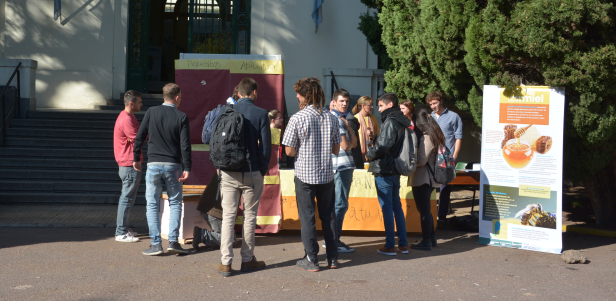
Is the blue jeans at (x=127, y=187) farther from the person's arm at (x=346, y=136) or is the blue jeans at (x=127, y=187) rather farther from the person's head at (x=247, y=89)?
the person's arm at (x=346, y=136)

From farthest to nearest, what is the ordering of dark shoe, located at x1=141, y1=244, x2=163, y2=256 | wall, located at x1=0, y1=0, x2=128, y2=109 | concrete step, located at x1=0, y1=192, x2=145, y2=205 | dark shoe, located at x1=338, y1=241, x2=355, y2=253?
wall, located at x1=0, y1=0, x2=128, y2=109 → concrete step, located at x1=0, y1=192, x2=145, y2=205 → dark shoe, located at x1=338, y1=241, x2=355, y2=253 → dark shoe, located at x1=141, y1=244, x2=163, y2=256

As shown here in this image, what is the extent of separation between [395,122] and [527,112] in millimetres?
1655

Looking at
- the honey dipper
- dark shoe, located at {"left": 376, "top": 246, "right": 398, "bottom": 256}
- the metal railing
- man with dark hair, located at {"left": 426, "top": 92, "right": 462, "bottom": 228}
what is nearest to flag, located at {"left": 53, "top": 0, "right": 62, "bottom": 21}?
the metal railing

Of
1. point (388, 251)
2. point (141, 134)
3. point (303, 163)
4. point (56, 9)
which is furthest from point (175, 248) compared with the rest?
point (56, 9)

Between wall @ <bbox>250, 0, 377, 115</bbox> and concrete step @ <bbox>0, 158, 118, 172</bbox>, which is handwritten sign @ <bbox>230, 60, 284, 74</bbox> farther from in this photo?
wall @ <bbox>250, 0, 377, 115</bbox>

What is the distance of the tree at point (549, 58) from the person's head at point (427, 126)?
96 cm

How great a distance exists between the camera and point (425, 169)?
613cm

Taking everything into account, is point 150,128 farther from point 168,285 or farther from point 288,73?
point 288,73

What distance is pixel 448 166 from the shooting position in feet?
20.6

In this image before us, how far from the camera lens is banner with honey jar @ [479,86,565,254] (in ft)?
19.8

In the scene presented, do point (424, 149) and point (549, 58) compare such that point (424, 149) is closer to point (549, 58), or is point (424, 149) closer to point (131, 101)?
point (549, 58)

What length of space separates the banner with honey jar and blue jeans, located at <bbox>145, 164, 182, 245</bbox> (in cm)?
367

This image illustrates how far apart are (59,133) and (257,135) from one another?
257 inches

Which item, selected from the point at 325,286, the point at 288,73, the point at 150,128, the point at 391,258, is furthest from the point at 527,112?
the point at 288,73
